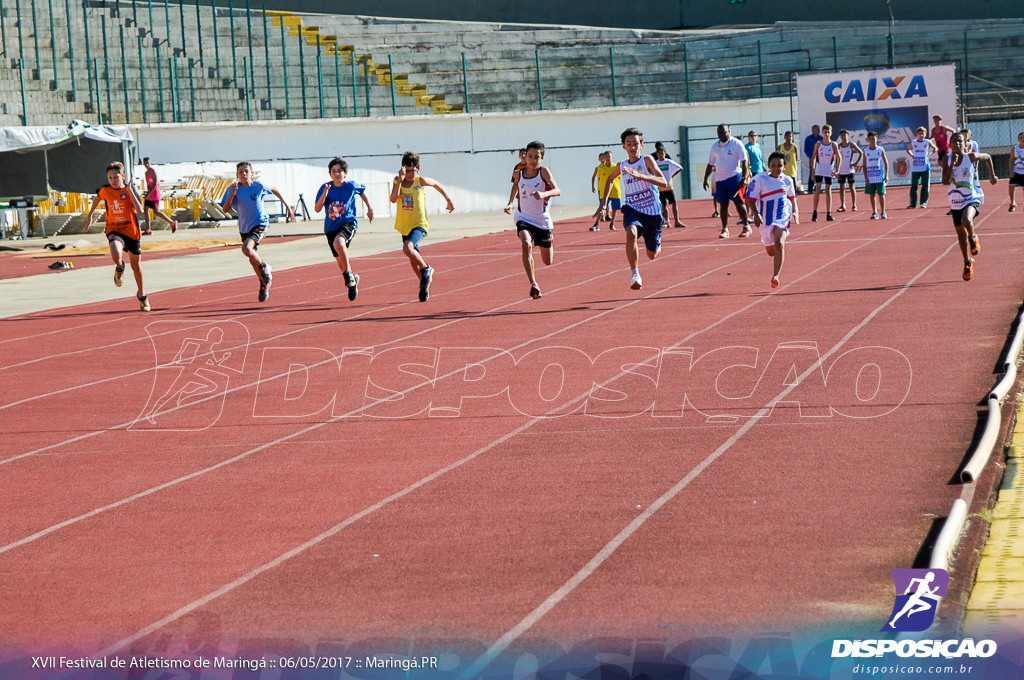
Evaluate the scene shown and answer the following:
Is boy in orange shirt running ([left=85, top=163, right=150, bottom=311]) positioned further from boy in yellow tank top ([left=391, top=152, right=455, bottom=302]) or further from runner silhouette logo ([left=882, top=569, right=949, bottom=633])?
runner silhouette logo ([left=882, top=569, right=949, bottom=633])

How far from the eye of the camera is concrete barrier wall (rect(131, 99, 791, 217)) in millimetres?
39281

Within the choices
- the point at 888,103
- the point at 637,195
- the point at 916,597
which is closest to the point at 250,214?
the point at 637,195

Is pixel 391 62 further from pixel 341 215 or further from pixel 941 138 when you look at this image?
pixel 341 215

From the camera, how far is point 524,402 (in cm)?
984

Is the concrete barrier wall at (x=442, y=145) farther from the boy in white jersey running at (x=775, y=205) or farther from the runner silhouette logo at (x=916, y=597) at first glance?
the runner silhouette logo at (x=916, y=597)

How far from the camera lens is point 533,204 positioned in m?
16.2

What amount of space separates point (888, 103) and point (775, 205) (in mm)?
28242

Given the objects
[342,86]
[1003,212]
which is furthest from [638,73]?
[1003,212]

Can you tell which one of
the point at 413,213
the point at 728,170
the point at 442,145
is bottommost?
the point at 413,213

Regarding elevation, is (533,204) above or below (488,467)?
above

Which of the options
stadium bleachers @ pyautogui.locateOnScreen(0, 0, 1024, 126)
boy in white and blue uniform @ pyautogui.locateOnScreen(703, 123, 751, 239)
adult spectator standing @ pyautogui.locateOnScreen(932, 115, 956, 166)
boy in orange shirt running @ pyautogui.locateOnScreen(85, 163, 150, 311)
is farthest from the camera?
stadium bleachers @ pyautogui.locateOnScreen(0, 0, 1024, 126)

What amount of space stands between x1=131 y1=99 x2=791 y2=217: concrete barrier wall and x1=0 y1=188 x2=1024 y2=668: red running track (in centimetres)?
2437

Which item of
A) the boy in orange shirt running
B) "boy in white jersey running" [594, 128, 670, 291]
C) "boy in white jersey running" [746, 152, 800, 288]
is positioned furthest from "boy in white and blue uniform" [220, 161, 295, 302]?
"boy in white jersey running" [746, 152, 800, 288]

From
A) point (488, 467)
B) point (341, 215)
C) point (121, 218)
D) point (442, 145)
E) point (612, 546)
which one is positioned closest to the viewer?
point (612, 546)
